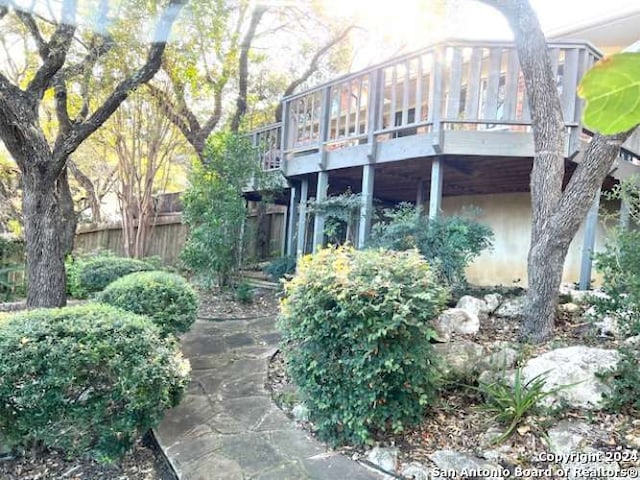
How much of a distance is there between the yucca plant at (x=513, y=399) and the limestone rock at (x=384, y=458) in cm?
62

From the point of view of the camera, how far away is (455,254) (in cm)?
461

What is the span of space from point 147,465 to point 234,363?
1459 mm

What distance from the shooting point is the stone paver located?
2.28 metres

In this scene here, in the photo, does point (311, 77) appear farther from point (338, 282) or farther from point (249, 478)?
point (249, 478)

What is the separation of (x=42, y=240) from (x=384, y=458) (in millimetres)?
4344

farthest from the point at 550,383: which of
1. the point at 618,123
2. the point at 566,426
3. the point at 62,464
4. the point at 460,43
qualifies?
the point at 460,43

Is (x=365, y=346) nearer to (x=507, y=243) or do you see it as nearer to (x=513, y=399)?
(x=513, y=399)

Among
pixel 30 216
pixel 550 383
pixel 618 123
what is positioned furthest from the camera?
pixel 30 216

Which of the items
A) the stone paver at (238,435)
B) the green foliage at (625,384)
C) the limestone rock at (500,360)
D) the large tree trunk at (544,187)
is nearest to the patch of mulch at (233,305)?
the stone paver at (238,435)

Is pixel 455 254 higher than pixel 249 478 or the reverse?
higher

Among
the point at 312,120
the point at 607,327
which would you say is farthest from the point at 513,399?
the point at 312,120

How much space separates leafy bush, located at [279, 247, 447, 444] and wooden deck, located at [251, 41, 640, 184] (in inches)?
109

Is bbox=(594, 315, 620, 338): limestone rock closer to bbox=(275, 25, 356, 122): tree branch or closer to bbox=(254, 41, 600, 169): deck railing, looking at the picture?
bbox=(254, 41, 600, 169): deck railing

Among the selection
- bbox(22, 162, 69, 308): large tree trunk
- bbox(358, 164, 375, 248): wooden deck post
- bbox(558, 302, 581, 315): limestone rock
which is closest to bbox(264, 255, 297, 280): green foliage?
bbox(358, 164, 375, 248): wooden deck post
